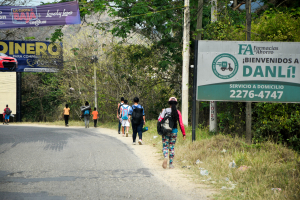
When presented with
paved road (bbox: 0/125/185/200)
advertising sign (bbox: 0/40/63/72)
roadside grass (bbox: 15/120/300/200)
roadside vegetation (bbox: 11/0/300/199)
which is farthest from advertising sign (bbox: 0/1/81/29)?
advertising sign (bbox: 0/40/63/72)

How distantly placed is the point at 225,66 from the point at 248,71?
0.70 metres

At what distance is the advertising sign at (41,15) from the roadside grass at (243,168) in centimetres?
867

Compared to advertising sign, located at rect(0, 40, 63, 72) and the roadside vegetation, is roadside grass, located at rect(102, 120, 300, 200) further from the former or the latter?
advertising sign, located at rect(0, 40, 63, 72)

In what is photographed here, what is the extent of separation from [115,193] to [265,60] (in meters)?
6.63

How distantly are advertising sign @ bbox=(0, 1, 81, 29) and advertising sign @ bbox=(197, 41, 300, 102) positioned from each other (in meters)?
8.10

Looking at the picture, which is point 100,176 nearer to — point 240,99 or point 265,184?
point 265,184

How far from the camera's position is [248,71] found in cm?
1036

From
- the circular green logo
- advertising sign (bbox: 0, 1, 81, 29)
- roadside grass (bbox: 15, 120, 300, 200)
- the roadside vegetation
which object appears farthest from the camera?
advertising sign (bbox: 0, 1, 81, 29)

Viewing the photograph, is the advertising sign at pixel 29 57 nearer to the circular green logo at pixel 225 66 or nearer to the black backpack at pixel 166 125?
the circular green logo at pixel 225 66

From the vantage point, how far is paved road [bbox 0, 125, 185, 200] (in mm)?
5879

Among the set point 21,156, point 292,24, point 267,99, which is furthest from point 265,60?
point 21,156

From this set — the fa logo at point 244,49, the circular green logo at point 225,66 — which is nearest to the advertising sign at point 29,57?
the circular green logo at point 225,66

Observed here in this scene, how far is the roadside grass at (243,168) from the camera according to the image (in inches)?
226

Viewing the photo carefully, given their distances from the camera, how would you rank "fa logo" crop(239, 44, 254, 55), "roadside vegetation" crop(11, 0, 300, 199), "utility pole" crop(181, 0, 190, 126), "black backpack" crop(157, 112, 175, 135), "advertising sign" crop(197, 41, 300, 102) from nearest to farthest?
1. "roadside vegetation" crop(11, 0, 300, 199)
2. "black backpack" crop(157, 112, 175, 135)
3. "advertising sign" crop(197, 41, 300, 102)
4. "fa logo" crop(239, 44, 254, 55)
5. "utility pole" crop(181, 0, 190, 126)
